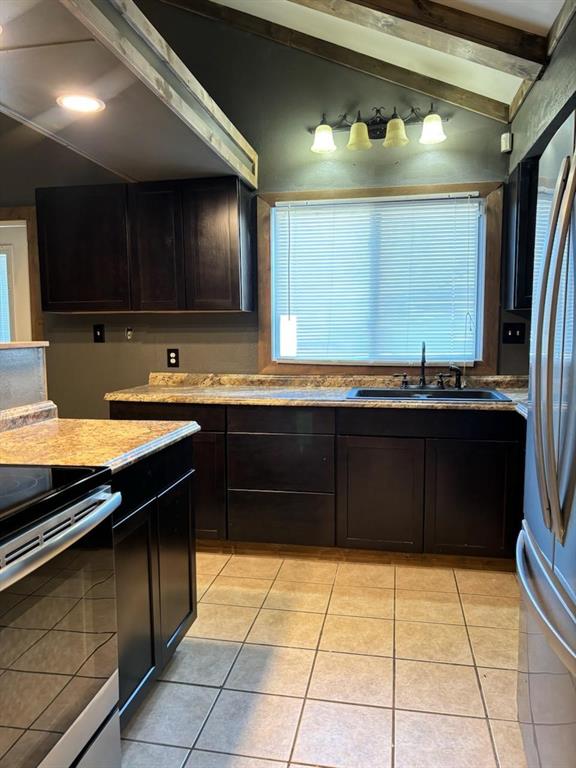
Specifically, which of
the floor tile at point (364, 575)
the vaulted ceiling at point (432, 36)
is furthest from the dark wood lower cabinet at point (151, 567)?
the vaulted ceiling at point (432, 36)

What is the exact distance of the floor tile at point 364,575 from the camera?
8.45ft

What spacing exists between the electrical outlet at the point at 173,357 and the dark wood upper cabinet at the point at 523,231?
80.9 inches

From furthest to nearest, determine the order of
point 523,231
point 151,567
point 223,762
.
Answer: point 523,231, point 151,567, point 223,762

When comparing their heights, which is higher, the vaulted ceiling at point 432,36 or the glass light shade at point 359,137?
the vaulted ceiling at point 432,36

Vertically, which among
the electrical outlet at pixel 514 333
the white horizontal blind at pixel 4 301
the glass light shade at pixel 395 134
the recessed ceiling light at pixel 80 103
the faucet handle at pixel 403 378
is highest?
the glass light shade at pixel 395 134

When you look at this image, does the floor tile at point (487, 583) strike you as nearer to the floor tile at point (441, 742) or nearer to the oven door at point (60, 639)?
the floor tile at point (441, 742)

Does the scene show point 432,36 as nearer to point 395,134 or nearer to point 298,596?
point 395,134

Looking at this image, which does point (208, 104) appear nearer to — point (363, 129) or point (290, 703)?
point (363, 129)

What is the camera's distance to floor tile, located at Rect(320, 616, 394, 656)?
2.04 metres

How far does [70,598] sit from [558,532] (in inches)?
42.4

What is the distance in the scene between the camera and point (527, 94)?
254 centimetres

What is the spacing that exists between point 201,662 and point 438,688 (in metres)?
0.86

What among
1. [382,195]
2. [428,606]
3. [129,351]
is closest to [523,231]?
[382,195]

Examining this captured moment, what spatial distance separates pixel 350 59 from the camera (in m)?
3.06
